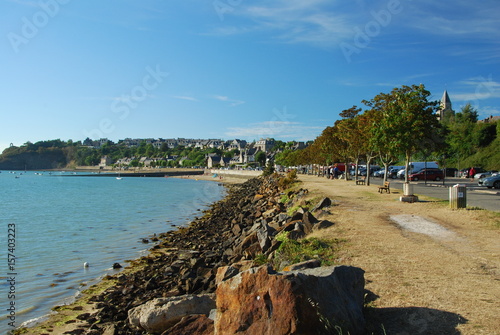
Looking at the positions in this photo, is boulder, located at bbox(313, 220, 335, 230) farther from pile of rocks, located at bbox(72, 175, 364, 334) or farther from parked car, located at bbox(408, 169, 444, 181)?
parked car, located at bbox(408, 169, 444, 181)

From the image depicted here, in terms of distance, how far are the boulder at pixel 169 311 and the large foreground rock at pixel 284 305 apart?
2.02 m

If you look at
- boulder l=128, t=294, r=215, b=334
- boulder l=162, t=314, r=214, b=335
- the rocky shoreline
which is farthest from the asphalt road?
boulder l=162, t=314, r=214, b=335

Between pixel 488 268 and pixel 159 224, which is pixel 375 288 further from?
pixel 159 224

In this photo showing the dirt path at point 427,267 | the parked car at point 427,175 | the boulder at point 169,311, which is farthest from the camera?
the parked car at point 427,175

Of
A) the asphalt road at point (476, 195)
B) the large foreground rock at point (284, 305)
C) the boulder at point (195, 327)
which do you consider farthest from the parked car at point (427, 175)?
the boulder at point (195, 327)

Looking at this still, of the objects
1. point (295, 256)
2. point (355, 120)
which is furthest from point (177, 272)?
point (355, 120)

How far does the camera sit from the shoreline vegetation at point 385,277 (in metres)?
5.51

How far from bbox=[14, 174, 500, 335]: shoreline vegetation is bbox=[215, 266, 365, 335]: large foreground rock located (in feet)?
2.02

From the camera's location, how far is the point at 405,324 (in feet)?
17.4

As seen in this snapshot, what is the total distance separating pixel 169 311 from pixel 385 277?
3.74m

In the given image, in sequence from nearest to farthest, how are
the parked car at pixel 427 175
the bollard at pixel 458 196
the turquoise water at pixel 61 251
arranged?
1. the turquoise water at pixel 61 251
2. the bollard at pixel 458 196
3. the parked car at pixel 427 175

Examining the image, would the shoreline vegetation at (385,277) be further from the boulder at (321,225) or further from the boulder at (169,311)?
the boulder at (169,311)

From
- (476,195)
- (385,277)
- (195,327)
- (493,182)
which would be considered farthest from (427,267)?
(493,182)

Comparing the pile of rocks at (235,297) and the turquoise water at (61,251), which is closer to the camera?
the pile of rocks at (235,297)
